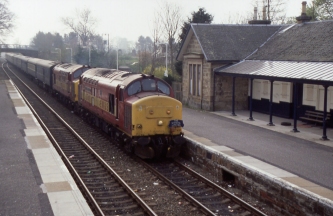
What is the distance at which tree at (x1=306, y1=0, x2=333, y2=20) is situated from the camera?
134ft

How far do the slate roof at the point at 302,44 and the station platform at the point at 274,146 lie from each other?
3.01 meters

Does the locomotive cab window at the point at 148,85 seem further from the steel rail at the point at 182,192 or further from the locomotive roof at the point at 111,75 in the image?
the steel rail at the point at 182,192

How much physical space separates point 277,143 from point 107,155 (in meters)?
5.87

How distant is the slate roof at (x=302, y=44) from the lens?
65.3ft

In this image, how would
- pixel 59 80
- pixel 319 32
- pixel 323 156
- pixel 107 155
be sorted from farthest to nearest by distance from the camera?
pixel 59 80, pixel 319 32, pixel 107 155, pixel 323 156

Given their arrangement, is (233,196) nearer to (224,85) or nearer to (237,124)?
(237,124)

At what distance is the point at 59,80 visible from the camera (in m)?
30.5

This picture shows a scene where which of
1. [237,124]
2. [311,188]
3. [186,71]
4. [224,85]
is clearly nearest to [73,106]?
[186,71]

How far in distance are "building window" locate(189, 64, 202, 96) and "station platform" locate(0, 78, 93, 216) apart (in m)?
10.8

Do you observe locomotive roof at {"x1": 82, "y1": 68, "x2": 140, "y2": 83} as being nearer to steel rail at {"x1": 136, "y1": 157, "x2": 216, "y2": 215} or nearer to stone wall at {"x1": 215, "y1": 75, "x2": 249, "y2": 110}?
steel rail at {"x1": 136, "y1": 157, "x2": 216, "y2": 215}

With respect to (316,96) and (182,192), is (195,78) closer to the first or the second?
(316,96)

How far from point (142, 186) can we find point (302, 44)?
13353 millimetres

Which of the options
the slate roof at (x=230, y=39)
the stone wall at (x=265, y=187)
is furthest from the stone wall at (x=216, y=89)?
the stone wall at (x=265, y=187)

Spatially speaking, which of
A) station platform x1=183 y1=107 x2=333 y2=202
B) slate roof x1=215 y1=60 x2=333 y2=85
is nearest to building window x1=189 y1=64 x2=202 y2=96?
slate roof x1=215 y1=60 x2=333 y2=85
